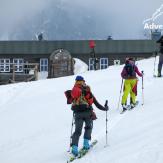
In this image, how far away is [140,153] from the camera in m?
11.9

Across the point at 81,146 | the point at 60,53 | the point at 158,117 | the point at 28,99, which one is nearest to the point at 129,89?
the point at 158,117

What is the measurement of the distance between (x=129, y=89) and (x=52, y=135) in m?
3.14

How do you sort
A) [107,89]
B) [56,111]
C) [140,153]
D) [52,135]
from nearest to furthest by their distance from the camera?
[140,153]
[52,135]
[56,111]
[107,89]

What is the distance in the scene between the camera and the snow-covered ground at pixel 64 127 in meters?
12.8

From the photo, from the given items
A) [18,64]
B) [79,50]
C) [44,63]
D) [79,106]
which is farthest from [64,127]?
[44,63]

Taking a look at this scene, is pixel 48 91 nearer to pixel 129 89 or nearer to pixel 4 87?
pixel 4 87

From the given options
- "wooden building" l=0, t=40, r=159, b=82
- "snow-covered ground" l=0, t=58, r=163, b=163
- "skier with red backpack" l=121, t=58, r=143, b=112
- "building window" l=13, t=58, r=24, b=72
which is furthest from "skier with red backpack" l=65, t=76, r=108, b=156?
"wooden building" l=0, t=40, r=159, b=82

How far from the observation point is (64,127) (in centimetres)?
1827

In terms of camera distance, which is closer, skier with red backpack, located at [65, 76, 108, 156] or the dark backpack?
skier with red backpack, located at [65, 76, 108, 156]

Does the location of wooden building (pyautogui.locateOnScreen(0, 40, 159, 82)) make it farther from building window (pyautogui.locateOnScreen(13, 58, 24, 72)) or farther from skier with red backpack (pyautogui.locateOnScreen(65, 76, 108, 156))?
skier with red backpack (pyautogui.locateOnScreen(65, 76, 108, 156))

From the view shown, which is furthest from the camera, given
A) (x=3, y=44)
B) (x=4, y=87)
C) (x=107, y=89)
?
(x=3, y=44)

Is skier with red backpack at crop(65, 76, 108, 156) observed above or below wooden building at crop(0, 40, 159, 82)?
below

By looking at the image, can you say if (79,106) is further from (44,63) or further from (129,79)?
(44,63)

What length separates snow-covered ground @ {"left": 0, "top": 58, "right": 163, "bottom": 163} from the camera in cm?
1280
